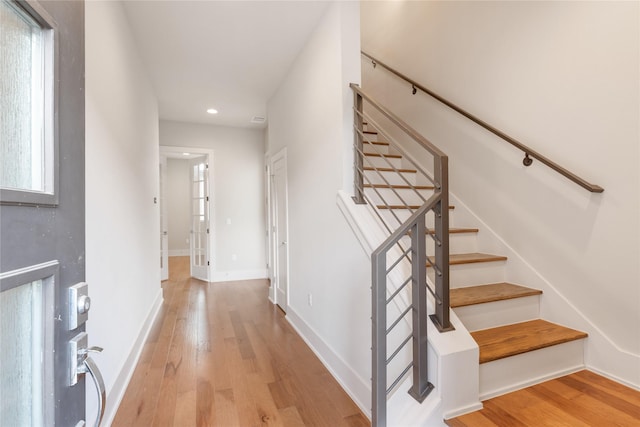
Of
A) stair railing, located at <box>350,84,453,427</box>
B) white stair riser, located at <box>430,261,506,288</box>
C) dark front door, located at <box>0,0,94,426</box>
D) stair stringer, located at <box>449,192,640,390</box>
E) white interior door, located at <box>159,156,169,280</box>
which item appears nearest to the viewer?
dark front door, located at <box>0,0,94,426</box>

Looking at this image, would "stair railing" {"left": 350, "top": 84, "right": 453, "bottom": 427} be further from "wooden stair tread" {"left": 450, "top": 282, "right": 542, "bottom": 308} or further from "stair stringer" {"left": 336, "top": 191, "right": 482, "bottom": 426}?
"wooden stair tread" {"left": 450, "top": 282, "right": 542, "bottom": 308}

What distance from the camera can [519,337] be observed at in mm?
1667

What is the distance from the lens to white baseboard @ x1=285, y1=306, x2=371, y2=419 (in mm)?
1926

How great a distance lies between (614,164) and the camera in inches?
64.1

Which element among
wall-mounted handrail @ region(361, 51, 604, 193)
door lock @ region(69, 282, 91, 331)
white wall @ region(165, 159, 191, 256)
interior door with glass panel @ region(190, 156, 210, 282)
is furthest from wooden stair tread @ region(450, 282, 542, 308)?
white wall @ region(165, 159, 191, 256)

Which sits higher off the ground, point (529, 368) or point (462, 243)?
point (462, 243)

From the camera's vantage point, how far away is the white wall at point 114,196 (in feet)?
5.39

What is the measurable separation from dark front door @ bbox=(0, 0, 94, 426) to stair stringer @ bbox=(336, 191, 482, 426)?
1.24 metres

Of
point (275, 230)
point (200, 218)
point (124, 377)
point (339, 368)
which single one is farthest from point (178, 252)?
point (339, 368)

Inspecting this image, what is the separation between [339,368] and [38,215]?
7.23 feet

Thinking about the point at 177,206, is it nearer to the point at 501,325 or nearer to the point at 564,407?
the point at 501,325

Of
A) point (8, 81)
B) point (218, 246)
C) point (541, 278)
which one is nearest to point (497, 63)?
point (541, 278)

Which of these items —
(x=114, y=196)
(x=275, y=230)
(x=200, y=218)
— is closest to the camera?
(x=114, y=196)

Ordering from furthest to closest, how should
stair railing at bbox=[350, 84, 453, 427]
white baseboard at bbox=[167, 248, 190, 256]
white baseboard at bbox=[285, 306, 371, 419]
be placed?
white baseboard at bbox=[167, 248, 190, 256]
white baseboard at bbox=[285, 306, 371, 419]
stair railing at bbox=[350, 84, 453, 427]
